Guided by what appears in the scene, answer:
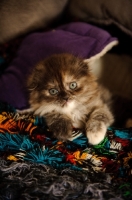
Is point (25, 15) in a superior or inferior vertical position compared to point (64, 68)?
superior

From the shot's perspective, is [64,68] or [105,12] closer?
[64,68]

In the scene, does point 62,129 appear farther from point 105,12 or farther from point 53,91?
point 105,12

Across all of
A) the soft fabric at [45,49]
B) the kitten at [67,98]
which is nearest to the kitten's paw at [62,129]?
the kitten at [67,98]

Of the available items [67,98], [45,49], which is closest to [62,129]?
[67,98]

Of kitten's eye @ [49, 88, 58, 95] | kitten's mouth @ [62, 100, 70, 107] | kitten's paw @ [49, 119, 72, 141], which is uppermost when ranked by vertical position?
kitten's eye @ [49, 88, 58, 95]

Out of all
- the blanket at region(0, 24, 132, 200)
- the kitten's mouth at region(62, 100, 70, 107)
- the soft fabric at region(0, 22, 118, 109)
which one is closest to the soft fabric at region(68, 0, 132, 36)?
the soft fabric at region(0, 22, 118, 109)

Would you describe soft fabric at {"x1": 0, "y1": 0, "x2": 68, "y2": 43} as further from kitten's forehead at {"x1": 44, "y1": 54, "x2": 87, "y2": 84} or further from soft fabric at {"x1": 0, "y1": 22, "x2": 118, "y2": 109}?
kitten's forehead at {"x1": 44, "y1": 54, "x2": 87, "y2": 84}
